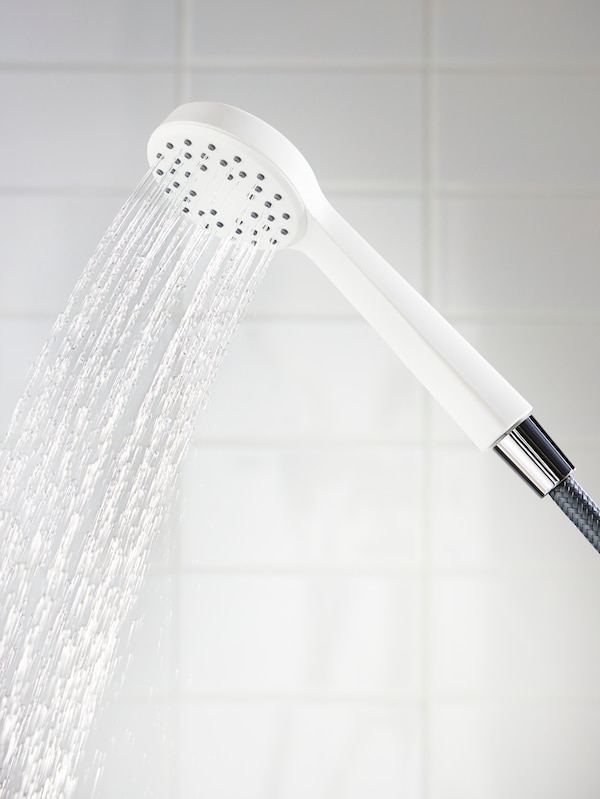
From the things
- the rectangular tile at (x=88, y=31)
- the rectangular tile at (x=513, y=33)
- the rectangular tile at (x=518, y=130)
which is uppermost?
the rectangular tile at (x=88, y=31)

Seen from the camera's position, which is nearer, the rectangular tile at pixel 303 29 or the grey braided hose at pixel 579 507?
the grey braided hose at pixel 579 507

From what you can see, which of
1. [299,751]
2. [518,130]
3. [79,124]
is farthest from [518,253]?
[299,751]

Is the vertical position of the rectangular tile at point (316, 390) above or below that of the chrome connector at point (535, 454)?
above

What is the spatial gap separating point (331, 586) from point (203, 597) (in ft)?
0.58

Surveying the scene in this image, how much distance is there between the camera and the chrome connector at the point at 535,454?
0.41 meters

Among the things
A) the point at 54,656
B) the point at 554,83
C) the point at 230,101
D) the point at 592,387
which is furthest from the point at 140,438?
the point at 554,83

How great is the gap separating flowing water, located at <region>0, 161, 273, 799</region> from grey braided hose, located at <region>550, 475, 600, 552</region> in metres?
0.56

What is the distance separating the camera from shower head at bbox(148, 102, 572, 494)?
41 centimetres

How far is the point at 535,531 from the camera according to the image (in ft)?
3.13

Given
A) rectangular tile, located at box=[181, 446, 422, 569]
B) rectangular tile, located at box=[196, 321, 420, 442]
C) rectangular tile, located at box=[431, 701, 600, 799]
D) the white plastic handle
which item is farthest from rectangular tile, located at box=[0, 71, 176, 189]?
rectangular tile, located at box=[431, 701, 600, 799]

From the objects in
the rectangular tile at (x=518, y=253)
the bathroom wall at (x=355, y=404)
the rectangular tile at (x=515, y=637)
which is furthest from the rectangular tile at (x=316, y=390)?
the rectangular tile at (x=515, y=637)

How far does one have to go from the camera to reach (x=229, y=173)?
0.51 m

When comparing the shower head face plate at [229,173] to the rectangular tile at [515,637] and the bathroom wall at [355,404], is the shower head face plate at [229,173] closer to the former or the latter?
the bathroom wall at [355,404]

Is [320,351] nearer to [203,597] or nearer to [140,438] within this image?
[140,438]
